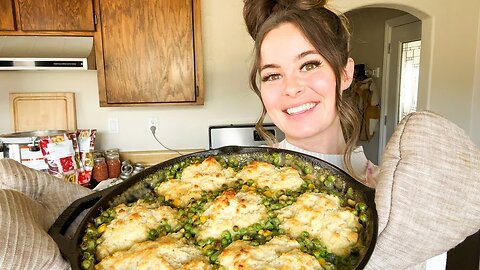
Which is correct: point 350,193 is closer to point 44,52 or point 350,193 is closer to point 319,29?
point 319,29

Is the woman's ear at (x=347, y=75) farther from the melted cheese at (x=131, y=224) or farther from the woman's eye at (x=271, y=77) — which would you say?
the melted cheese at (x=131, y=224)

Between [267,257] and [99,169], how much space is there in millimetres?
2343

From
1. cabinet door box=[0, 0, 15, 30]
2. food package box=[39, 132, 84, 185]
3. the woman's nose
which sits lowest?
food package box=[39, 132, 84, 185]

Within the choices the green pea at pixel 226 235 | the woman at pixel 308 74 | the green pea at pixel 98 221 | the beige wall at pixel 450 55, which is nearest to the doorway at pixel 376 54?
the beige wall at pixel 450 55

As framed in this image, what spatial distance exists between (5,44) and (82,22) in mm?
528

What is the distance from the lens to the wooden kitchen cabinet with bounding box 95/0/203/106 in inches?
96.7

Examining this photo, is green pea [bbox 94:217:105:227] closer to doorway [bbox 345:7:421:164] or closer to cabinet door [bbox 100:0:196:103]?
cabinet door [bbox 100:0:196:103]

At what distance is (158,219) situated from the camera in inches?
26.5

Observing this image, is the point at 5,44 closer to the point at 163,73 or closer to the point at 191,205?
the point at 163,73

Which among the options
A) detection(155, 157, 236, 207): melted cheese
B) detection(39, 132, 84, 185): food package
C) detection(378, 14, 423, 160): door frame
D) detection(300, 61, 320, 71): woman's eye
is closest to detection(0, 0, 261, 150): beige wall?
detection(39, 132, 84, 185): food package

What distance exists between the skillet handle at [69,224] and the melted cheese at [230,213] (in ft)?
0.69

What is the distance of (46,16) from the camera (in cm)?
239

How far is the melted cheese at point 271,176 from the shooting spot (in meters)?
0.77

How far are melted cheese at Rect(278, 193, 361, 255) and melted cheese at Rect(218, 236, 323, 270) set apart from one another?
0.19 ft
